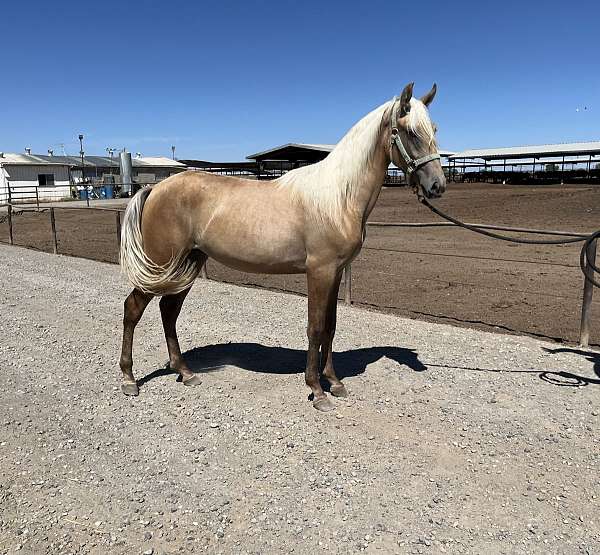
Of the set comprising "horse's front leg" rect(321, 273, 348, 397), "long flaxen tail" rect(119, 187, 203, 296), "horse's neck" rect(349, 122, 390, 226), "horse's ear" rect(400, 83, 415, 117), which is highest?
"horse's ear" rect(400, 83, 415, 117)

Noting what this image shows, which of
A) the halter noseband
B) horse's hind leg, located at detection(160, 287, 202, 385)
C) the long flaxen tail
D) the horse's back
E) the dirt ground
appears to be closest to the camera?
the halter noseband

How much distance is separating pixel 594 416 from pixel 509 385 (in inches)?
24.1

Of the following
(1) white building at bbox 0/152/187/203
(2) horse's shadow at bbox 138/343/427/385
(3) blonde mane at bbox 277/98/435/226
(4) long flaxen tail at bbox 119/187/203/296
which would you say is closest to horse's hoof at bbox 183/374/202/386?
(2) horse's shadow at bbox 138/343/427/385

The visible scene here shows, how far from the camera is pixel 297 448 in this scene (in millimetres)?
2746

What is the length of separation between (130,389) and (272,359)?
121 centimetres

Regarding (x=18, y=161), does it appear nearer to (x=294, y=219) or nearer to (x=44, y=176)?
(x=44, y=176)

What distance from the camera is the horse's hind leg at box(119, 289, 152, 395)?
3498 mm

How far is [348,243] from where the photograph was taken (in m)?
3.05

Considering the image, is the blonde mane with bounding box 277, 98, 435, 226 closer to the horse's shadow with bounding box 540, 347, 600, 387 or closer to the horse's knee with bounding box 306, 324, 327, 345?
the horse's knee with bounding box 306, 324, 327, 345

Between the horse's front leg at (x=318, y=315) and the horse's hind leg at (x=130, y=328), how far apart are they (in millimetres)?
1213

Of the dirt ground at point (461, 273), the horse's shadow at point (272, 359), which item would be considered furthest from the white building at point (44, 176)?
the horse's shadow at point (272, 359)

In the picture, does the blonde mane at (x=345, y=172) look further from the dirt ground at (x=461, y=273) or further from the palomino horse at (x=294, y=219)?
the dirt ground at (x=461, y=273)

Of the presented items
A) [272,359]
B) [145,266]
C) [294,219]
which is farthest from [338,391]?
[145,266]

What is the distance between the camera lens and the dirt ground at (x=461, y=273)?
5.70 m
